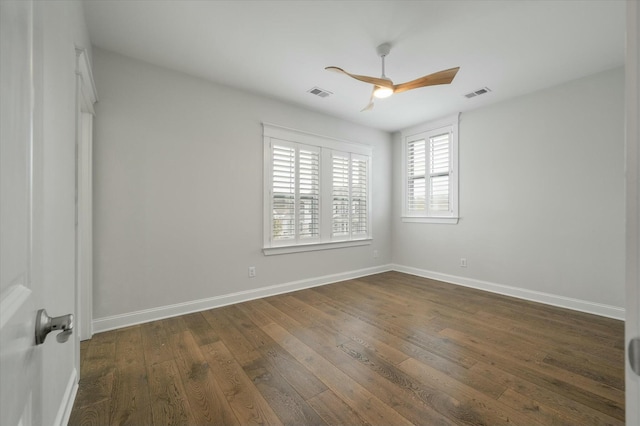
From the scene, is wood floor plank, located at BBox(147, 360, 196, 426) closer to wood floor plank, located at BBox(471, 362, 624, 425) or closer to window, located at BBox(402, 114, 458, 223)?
wood floor plank, located at BBox(471, 362, 624, 425)

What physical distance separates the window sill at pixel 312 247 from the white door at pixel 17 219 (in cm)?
316

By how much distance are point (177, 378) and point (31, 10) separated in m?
2.13

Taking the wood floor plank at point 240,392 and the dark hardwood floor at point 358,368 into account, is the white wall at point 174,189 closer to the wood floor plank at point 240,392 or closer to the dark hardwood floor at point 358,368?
the dark hardwood floor at point 358,368

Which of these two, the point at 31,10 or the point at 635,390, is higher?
the point at 31,10

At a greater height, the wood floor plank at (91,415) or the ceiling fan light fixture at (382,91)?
the ceiling fan light fixture at (382,91)

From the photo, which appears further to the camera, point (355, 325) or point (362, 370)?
point (355, 325)

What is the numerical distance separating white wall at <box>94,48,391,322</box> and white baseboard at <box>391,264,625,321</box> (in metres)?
2.57

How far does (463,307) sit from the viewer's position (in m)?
3.27

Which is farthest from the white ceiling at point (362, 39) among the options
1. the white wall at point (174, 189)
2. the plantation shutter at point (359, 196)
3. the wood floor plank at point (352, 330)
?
the wood floor plank at point (352, 330)

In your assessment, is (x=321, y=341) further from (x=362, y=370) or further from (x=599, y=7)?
(x=599, y=7)

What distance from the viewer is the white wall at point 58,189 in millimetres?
1217

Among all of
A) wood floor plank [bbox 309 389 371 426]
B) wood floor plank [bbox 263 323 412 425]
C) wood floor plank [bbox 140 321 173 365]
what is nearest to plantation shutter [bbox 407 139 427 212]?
wood floor plank [bbox 263 323 412 425]

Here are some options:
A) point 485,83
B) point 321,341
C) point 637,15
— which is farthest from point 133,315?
point 485,83

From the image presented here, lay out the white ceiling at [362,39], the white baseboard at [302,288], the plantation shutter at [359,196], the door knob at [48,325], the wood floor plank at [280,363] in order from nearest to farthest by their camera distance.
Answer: the door knob at [48,325] < the wood floor plank at [280,363] < the white ceiling at [362,39] < the white baseboard at [302,288] < the plantation shutter at [359,196]
